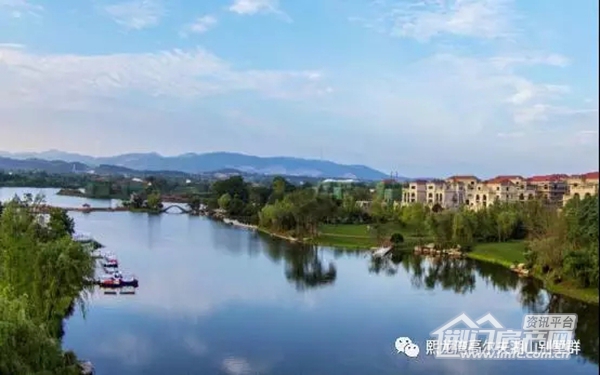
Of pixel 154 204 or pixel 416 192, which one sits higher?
pixel 416 192

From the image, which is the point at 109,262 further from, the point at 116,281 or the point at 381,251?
the point at 381,251

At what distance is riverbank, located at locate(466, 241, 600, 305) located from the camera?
7.70m

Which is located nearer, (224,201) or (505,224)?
(505,224)

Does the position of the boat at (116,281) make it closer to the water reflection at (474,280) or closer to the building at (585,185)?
the water reflection at (474,280)

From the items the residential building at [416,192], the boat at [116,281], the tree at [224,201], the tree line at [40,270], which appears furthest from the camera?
the tree at [224,201]

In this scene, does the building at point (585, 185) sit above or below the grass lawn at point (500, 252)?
above

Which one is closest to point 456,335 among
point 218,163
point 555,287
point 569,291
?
point 569,291

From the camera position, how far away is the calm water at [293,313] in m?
5.11

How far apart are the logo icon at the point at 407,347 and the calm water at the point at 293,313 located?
76mm

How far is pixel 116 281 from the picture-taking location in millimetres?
8461

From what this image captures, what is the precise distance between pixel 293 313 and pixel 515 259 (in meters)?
5.53

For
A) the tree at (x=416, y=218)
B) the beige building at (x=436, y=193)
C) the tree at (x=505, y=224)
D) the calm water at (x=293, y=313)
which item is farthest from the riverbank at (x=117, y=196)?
the tree at (x=505, y=224)

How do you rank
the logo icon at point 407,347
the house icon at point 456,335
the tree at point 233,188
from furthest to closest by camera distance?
the tree at point 233,188 → the logo icon at point 407,347 → the house icon at point 456,335

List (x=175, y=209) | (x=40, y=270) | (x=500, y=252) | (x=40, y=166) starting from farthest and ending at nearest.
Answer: (x=40, y=166)
(x=175, y=209)
(x=500, y=252)
(x=40, y=270)
